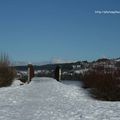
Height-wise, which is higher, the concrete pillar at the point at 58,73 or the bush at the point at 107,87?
the concrete pillar at the point at 58,73

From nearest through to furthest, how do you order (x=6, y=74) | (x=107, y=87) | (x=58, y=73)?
(x=107, y=87)
(x=6, y=74)
(x=58, y=73)

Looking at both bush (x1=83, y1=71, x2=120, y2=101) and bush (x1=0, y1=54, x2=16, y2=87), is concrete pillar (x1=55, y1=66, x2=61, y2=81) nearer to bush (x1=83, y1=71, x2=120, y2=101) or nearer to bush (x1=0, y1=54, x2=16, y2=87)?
bush (x1=0, y1=54, x2=16, y2=87)

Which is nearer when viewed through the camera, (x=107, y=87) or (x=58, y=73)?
(x=107, y=87)

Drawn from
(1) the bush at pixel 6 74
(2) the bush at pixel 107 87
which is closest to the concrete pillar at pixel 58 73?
(1) the bush at pixel 6 74

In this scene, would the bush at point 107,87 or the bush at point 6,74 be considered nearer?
the bush at point 107,87

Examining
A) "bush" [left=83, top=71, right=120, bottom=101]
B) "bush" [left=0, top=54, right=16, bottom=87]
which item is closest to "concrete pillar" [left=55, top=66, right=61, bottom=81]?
"bush" [left=0, top=54, right=16, bottom=87]

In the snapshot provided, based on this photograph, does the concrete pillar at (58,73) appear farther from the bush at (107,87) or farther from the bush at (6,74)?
the bush at (107,87)

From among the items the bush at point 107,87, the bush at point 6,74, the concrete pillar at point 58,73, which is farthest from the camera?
the concrete pillar at point 58,73

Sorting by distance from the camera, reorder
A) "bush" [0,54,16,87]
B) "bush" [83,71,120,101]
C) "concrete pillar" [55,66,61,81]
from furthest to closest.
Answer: "concrete pillar" [55,66,61,81]
"bush" [0,54,16,87]
"bush" [83,71,120,101]

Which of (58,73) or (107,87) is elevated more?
(58,73)

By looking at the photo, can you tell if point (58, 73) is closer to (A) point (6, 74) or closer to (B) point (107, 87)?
(A) point (6, 74)

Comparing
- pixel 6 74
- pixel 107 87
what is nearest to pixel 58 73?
pixel 6 74

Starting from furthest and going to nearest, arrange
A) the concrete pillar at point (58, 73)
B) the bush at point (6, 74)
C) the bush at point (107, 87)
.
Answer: the concrete pillar at point (58, 73)
the bush at point (6, 74)
the bush at point (107, 87)

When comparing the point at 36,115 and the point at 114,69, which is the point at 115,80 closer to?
the point at 114,69
